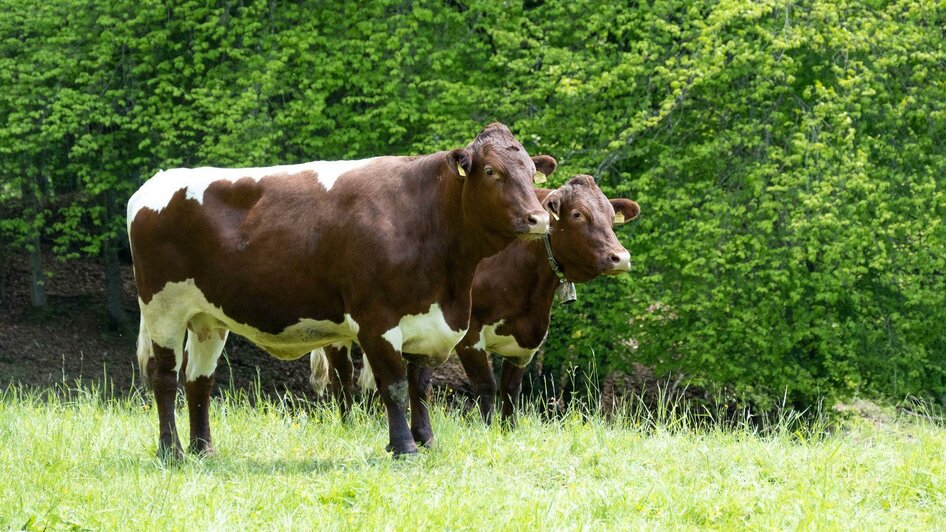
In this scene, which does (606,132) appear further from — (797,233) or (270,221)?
(270,221)

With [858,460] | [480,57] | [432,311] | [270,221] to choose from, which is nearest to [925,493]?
[858,460]

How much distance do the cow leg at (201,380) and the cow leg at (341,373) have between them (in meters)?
1.92

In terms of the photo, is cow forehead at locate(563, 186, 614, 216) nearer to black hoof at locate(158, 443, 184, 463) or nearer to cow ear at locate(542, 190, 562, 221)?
cow ear at locate(542, 190, 562, 221)

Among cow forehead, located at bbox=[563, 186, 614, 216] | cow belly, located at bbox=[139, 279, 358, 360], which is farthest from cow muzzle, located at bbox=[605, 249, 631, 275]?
cow belly, located at bbox=[139, 279, 358, 360]

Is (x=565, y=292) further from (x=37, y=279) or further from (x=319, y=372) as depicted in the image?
(x=37, y=279)

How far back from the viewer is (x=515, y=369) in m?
10.3

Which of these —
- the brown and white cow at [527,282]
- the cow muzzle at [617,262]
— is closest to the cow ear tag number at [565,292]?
the brown and white cow at [527,282]

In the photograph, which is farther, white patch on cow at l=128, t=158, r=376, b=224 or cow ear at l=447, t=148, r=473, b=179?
white patch on cow at l=128, t=158, r=376, b=224

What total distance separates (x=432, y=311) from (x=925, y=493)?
9.86 ft

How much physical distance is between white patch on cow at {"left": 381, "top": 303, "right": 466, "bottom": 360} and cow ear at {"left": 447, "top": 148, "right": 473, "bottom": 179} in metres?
0.84

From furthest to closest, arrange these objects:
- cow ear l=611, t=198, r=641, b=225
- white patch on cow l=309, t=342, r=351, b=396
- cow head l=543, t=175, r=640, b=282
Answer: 1. white patch on cow l=309, t=342, r=351, b=396
2. cow ear l=611, t=198, r=641, b=225
3. cow head l=543, t=175, r=640, b=282

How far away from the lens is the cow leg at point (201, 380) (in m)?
8.12

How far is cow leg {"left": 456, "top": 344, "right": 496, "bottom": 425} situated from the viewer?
966cm

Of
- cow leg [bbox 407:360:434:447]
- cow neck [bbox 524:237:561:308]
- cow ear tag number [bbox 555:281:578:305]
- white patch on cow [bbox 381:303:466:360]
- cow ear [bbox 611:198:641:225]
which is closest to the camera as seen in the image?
white patch on cow [bbox 381:303:466:360]
